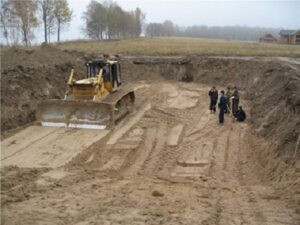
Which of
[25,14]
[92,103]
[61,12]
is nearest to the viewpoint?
[92,103]

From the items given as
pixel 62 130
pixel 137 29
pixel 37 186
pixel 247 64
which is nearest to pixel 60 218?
pixel 37 186

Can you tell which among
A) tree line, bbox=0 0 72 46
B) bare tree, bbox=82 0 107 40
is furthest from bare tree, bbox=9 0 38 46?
bare tree, bbox=82 0 107 40

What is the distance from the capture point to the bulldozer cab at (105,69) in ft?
59.7

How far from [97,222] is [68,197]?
1.66 meters

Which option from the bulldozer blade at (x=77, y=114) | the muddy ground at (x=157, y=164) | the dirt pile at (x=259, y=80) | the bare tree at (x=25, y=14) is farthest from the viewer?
the bare tree at (x=25, y=14)

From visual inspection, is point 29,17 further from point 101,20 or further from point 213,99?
point 213,99

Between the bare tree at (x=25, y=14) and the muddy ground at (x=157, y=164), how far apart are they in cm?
2828

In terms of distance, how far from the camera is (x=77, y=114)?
53.8 ft

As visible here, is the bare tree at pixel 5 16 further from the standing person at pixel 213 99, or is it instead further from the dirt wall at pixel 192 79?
the standing person at pixel 213 99

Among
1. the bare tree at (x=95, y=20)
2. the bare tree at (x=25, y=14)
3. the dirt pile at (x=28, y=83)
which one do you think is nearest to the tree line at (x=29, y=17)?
the bare tree at (x=25, y=14)

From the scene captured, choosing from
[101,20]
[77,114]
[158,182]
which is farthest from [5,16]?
[158,182]

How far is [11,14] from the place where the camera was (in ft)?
160

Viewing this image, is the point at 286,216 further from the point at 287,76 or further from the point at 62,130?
the point at 287,76

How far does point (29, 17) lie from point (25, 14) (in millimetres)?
963
